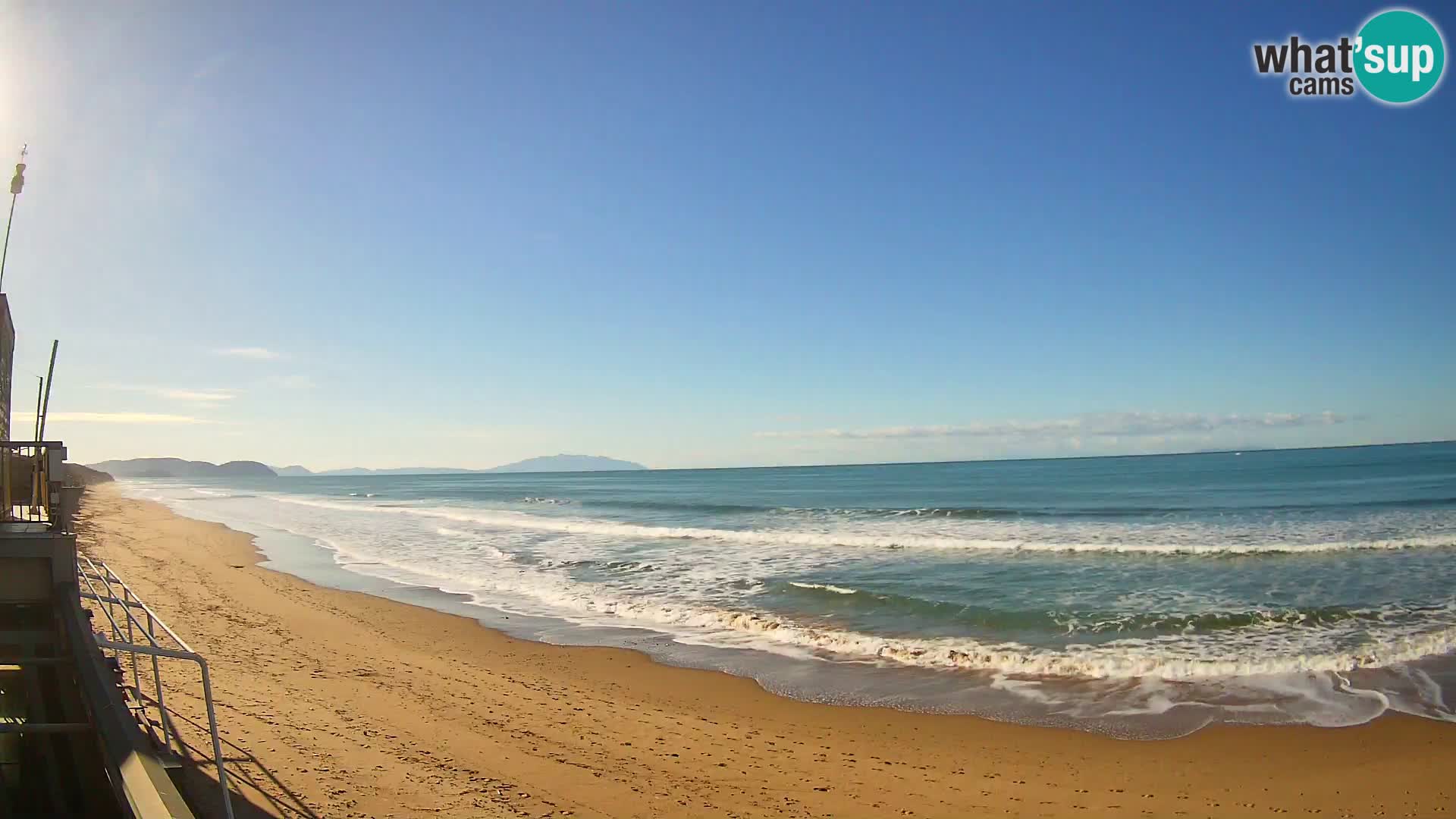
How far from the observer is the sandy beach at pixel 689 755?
6180mm

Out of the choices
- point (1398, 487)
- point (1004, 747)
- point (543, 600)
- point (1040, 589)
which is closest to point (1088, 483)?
point (1398, 487)

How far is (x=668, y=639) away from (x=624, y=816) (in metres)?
6.37

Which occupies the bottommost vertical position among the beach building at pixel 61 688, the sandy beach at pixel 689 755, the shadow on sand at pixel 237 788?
the sandy beach at pixel 689 755

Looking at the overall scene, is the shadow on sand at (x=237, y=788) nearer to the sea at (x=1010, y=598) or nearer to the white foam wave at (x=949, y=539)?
the sea at (x=1010, y=598)

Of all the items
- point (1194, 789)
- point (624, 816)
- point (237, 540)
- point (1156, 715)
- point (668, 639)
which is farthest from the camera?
point (237, 540)

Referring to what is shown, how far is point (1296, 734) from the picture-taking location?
7.64m

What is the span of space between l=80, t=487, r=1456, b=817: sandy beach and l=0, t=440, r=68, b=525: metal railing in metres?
2.68

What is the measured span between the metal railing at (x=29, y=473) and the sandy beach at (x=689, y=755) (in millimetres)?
2683

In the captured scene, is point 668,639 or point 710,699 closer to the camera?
point 710,699

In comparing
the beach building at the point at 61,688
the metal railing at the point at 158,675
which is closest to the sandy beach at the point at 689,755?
the metal railing at the point at 158,675

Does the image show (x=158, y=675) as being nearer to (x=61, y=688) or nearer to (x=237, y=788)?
(x=237, y=788)

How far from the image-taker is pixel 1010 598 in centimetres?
1453

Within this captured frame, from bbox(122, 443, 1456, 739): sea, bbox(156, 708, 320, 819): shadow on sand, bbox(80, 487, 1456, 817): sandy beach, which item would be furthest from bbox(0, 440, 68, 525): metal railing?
bbox(122, 443, 1456, 739): sea

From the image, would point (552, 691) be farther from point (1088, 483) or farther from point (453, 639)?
point (1088, 483)
